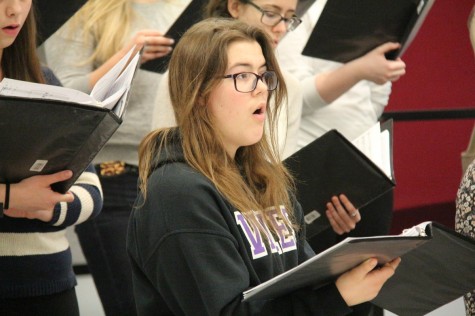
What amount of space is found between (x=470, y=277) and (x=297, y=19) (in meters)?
1.13

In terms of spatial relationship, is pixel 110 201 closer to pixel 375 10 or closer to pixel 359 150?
pixel 359 150

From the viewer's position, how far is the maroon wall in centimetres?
575

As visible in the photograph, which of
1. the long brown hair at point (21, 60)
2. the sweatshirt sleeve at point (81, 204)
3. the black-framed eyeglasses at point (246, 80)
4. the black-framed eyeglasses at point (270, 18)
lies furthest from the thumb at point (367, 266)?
the black-framed eyeglasses at point (270, 18)

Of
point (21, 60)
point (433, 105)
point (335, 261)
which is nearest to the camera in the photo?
point (335, 261)

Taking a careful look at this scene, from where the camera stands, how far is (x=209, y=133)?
7.07ft

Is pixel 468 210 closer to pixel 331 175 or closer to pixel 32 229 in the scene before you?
pixel 331 175

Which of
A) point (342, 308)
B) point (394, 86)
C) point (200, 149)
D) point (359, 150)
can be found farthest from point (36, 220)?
point (394, 86)

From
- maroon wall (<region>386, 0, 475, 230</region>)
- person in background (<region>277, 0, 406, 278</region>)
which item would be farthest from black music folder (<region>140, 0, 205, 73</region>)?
maroon wall (<region>386, 0, 475, 230</region>)

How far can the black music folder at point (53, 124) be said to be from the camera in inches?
72.6

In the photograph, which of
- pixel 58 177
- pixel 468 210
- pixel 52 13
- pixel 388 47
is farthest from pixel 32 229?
pixel 388 47

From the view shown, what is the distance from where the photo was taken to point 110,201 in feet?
9.86

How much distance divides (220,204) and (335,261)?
29 cm

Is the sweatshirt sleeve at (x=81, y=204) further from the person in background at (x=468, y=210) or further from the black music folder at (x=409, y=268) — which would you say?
the person in background at (x=468, y=210)

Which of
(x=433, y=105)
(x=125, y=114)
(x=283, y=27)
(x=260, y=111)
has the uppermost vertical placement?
(x=260, y=111)
